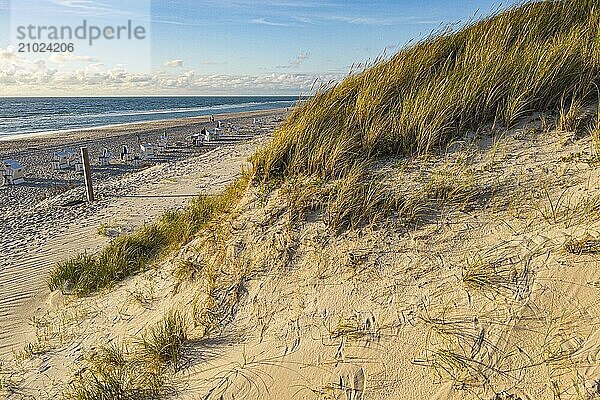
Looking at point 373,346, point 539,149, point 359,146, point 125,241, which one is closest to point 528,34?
point 539,149

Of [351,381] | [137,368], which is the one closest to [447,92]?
[351,381]

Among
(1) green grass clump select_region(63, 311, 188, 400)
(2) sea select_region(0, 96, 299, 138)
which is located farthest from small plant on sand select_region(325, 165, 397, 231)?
(2) sea select_region(0, 96, 299, 138)

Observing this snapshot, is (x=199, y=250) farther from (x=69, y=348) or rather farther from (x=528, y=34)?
(x=528, y=34)

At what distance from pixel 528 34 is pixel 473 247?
401 centimetres

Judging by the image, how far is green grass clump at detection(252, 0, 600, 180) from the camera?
4.93m

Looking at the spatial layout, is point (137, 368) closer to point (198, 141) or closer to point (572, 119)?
point (572, 119)

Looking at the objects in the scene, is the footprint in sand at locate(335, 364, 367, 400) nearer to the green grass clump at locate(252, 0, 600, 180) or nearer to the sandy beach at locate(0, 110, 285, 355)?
the green grass clump at locate(252, 0, 600, 180)

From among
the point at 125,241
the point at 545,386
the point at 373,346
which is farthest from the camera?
the point at 125,241

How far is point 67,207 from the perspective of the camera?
12398 mm

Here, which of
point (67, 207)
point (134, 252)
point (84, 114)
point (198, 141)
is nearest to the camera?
point (134, 252)

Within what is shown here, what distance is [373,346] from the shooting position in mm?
3297

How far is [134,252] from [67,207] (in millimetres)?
7008

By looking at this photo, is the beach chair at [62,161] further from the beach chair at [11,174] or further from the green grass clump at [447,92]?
the green grass clump at [447,92]

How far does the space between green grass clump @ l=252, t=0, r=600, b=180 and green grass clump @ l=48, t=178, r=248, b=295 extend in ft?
4.37
